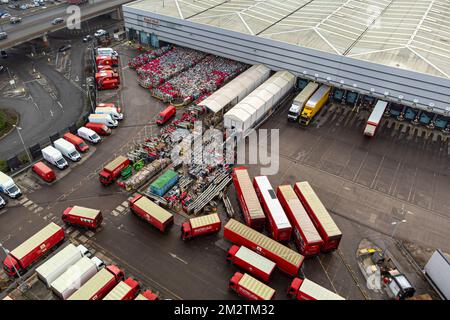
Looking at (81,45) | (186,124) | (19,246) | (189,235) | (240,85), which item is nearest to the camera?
(19,246)

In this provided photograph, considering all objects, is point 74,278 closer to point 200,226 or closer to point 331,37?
point 200,226

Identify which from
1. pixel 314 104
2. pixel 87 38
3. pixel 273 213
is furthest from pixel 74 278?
pixel 87 38

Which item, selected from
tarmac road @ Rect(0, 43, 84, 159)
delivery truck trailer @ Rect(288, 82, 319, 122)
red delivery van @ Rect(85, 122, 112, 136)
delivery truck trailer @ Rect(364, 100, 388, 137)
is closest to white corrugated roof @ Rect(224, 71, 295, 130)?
delivery truck trailer @ Rect(288, 82, 319, 122)

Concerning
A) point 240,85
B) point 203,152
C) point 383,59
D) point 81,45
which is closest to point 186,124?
point 203,152

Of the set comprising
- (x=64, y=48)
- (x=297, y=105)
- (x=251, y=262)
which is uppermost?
(x=64, y=48)

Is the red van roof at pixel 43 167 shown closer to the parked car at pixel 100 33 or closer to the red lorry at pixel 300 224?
the red lorry at pixel 300 224
